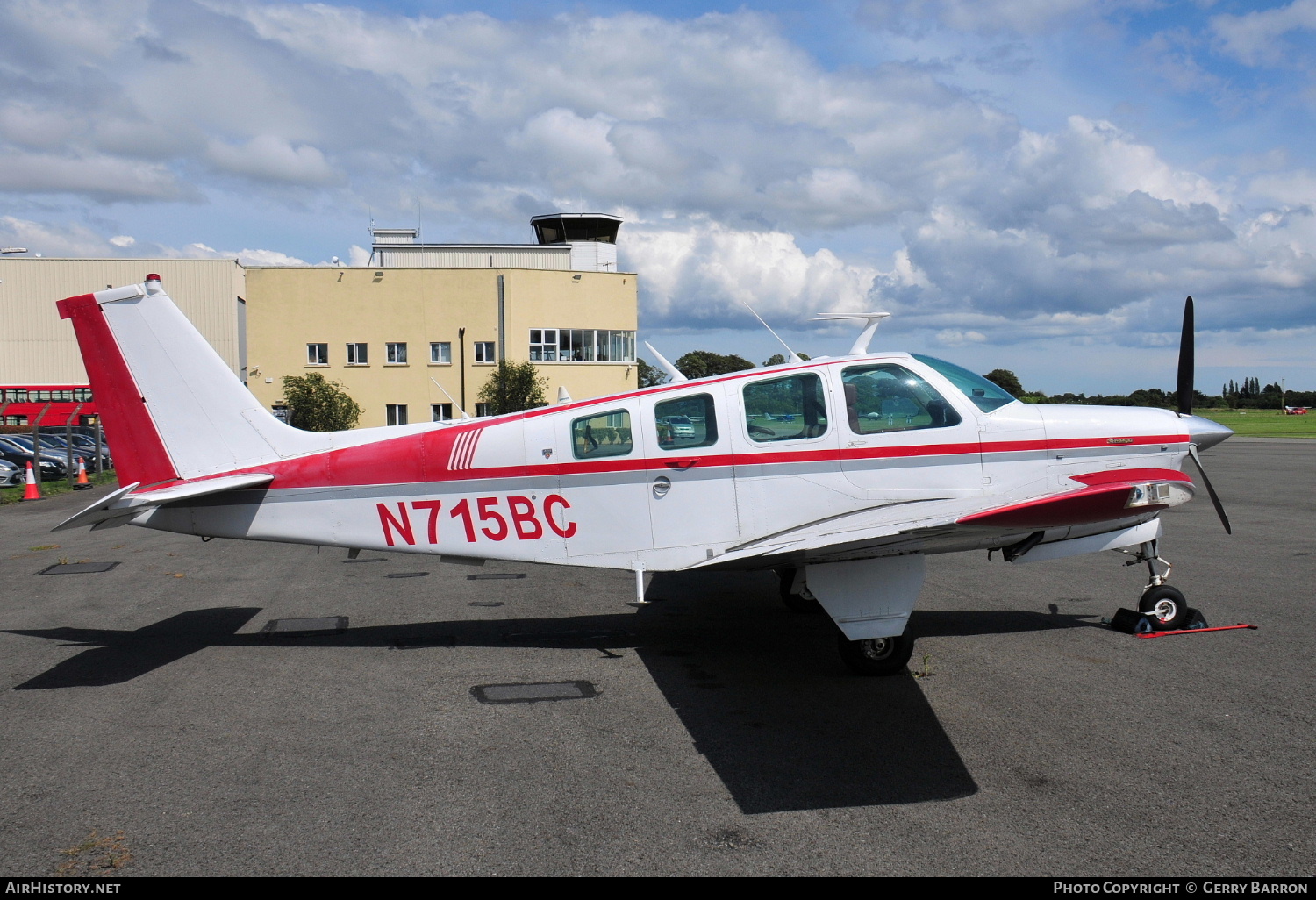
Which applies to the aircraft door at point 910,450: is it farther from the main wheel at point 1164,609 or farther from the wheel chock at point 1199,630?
the wheel chock at point 1199,630

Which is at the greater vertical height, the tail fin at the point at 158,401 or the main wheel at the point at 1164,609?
the tail fin at the point at 158,401

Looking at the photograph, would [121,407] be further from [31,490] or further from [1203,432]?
[31,490]

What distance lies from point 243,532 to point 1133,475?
6.94 meters

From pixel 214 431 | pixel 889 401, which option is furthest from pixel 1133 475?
pixel 214 431

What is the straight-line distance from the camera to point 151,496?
6953mm

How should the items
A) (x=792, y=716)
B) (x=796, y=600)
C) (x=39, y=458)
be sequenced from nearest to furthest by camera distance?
(x=792, y=716)
(x=796, y=600)
(x=39, y=458)

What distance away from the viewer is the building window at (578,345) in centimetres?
4928

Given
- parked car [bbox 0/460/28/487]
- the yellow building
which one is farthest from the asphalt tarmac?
the yellow building

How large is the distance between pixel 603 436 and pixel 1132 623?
4970mm

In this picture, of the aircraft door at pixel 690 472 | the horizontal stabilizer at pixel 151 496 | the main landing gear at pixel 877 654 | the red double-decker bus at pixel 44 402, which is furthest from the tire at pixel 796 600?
the red double-decker bus at pixel 44 402

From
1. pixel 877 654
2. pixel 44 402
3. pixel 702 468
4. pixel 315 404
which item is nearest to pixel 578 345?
pixel 315 404

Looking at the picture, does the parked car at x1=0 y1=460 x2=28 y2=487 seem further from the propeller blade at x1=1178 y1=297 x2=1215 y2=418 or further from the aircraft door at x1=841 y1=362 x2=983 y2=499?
the propeller blade at x1=1178 y1=297 x2=1215 y2=418

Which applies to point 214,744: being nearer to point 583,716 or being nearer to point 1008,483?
point 583,716

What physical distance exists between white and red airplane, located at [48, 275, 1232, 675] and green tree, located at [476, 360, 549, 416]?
35812mm
